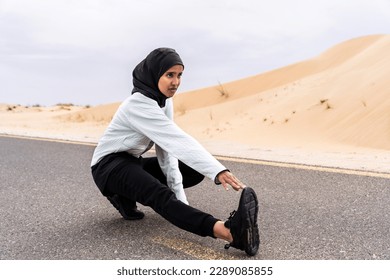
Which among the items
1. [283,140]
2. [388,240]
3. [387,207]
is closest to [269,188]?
[387,207]

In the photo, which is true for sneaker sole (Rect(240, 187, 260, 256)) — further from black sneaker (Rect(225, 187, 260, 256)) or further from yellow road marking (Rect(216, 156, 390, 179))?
yellow road marking (Rect(216, 156, 390, 179))

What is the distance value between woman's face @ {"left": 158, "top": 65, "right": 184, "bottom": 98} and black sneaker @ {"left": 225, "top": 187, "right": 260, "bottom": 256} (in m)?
0.94

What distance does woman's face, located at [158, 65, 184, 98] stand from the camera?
3.68 metres

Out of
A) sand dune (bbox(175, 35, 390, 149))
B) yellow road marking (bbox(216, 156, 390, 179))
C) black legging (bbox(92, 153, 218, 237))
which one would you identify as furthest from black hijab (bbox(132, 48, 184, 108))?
sand dune (bbox(175, 35, 390, 149))

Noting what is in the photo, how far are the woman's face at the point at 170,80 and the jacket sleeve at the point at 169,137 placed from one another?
0.39ft

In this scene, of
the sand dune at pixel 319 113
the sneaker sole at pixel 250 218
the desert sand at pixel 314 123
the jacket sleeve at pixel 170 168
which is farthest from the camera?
the sand dune at pixel 319 113

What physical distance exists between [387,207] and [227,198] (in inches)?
56.3

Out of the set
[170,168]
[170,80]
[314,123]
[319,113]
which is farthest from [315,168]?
[319,113]

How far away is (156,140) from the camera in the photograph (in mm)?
3650

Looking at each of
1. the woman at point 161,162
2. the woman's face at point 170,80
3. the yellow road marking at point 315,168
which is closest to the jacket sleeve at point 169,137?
the woman at point 161,162

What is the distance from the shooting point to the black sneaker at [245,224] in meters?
3.20

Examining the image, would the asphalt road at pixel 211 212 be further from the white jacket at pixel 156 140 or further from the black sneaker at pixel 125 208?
the white jacket at pixel 156 140

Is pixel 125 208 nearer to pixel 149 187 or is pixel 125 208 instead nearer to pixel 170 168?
pixel 170 168
